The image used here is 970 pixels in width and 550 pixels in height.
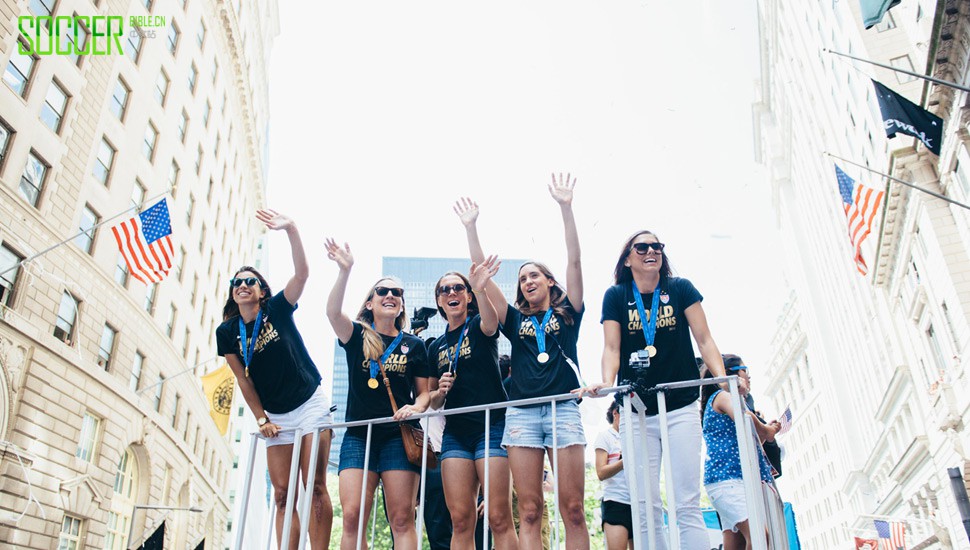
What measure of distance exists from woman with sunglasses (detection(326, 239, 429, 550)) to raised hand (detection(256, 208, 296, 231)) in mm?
362

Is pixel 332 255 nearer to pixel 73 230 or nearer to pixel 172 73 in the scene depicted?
pixel 73 230

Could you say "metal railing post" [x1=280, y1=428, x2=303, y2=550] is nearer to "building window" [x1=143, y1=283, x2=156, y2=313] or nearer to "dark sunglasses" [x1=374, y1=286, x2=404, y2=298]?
"dark sunglasses" [x1=374, y1=286, x2=404, y2=298]

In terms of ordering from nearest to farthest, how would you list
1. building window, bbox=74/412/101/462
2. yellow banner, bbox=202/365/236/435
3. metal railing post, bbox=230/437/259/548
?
metal railing post, bbox=230/437/259/548
building window, bbox=74/412/101/462
yellow banner, bbox=202/365/236/435

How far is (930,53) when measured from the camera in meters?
18.8

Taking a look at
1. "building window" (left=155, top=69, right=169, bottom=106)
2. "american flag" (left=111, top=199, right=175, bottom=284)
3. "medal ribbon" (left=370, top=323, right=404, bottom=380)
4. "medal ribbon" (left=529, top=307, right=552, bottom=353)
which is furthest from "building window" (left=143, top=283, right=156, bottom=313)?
"medal ribbon" (left=529, top=307, right=552, bottom=353)

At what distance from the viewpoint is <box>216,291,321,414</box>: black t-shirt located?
553cm

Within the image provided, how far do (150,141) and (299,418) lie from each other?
27.1 meters

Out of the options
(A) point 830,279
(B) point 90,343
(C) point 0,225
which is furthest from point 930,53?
(A) point 830,279

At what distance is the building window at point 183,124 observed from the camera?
32219mm

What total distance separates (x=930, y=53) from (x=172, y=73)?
28.5 metres

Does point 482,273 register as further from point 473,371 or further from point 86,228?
point 86,228

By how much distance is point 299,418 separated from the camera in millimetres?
5461

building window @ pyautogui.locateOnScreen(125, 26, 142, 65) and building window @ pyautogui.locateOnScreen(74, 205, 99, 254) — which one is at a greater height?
building window @ pyautogui.locateOnScreen(125, 26, 142, 65)

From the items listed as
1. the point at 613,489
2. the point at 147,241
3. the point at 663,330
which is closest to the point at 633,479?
the point at 663,330
